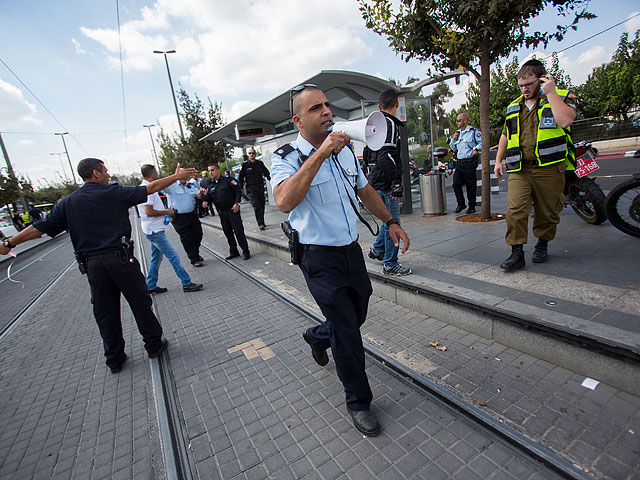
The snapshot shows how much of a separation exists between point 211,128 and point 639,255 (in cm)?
2332

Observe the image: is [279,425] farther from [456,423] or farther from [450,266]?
[450,266]

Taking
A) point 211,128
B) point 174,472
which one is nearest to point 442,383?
point 174,472

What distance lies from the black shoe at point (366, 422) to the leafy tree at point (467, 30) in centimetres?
502

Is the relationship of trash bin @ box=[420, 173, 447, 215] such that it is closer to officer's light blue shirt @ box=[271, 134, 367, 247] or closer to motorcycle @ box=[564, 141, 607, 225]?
motorcycle @ box=[564, 141, 607, 225]

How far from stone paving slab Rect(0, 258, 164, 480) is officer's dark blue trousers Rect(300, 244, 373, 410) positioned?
1.33 m

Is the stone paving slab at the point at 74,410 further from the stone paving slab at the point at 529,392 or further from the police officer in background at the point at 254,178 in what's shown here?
the police officer in background at the point at 254,178

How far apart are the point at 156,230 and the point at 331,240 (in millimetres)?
4305

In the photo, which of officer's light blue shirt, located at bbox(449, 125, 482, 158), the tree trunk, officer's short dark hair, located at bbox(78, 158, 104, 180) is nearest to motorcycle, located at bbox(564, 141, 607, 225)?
the tree trunk

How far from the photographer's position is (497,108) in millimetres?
27484

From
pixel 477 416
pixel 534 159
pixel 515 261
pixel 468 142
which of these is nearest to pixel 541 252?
pixel 515 261

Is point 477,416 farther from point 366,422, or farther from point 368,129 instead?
point 368,129

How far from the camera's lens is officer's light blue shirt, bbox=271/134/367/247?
2006 mm

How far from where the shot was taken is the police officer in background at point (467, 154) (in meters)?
6.76

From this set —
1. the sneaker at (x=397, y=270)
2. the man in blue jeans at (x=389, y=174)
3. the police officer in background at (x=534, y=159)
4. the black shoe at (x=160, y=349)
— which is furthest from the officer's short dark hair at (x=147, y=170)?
the police officer in background at (x=534, y=159)
